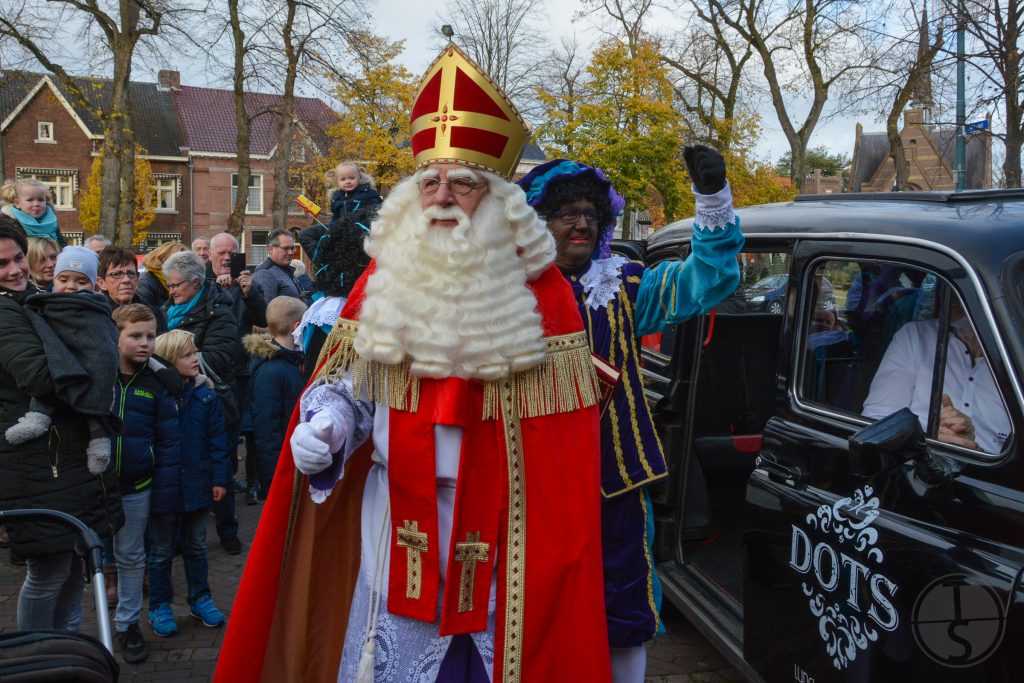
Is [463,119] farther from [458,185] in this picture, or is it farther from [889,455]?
[889,455]

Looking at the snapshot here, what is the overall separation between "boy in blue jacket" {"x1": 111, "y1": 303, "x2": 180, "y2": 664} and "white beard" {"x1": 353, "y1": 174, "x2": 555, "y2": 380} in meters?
2.26

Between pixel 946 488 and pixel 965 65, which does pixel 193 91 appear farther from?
pixel 946 488

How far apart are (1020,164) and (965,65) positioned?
1326 mm

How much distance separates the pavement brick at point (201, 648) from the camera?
3.97m

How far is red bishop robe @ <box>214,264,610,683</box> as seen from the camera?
87.1 inches

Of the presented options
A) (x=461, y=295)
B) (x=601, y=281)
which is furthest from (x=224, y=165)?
(x=461, y=295)

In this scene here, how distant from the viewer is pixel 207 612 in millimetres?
4492

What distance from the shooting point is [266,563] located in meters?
2.33

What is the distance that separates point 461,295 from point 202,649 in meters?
2.90

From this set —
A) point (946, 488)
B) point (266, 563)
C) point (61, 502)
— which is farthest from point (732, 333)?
point (61, 502)

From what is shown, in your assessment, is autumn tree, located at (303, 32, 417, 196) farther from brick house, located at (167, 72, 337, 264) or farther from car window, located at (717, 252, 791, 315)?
car window, located at (717, 252, 791, 315)

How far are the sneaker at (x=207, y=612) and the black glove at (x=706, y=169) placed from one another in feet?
11.2

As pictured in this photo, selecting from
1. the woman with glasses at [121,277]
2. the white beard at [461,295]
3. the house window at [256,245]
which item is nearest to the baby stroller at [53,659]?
A: the white beard at [461,295]

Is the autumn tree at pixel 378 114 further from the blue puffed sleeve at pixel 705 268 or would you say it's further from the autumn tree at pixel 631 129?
the blue puffed sleeve at pixel 705 268
